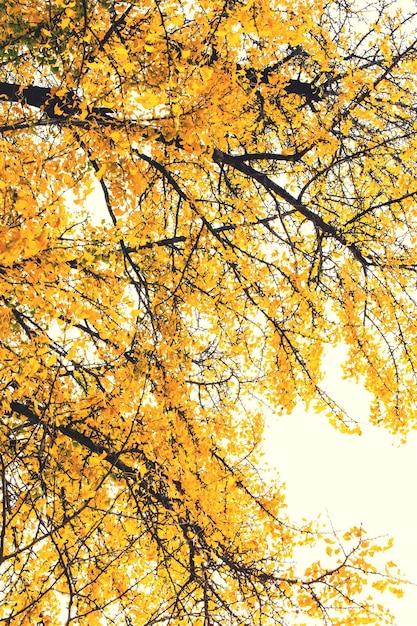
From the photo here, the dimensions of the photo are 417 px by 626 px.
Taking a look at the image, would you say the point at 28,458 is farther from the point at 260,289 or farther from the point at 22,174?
the point at 260,289

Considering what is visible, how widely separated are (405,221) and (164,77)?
3693 millimetres

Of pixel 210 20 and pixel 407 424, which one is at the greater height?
pixel 407 424

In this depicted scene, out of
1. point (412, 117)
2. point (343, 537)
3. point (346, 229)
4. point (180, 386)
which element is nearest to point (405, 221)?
point (412, 117)

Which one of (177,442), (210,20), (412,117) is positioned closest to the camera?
(210,20)

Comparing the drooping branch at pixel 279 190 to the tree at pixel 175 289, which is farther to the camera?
the drooping branch at pixel 279 190

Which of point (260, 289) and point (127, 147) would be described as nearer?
point (127, 147)

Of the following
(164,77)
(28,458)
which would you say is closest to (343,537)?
(28,458)

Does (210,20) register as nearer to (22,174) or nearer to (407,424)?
(22,174)

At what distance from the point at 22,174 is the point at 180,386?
226 centimetres

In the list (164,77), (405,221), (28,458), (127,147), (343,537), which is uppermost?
(405,221)

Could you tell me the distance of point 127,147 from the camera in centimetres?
314

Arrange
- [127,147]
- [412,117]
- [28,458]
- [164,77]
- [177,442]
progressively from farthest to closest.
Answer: [412,117] < [177,442] < [28,458] < [164,77] < [127,147]

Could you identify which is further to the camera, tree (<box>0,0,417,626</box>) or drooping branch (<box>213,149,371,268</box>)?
drooping branch (<box>213,149,371,268</box>)

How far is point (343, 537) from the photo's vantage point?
13.3ft
